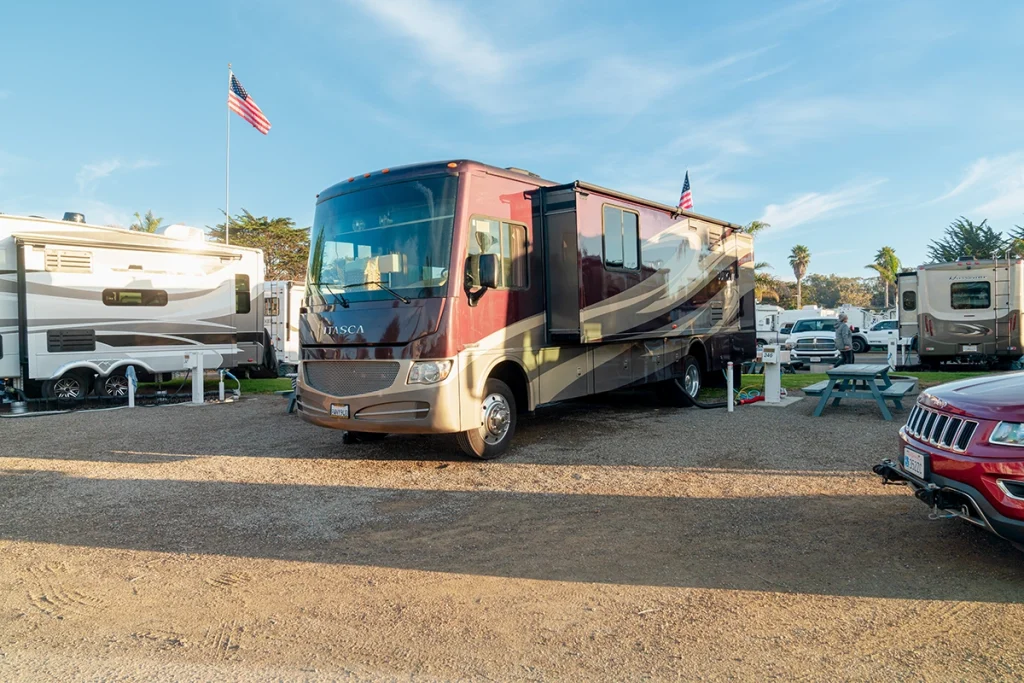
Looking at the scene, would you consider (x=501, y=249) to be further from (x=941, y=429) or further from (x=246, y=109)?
(x=246, y=109)

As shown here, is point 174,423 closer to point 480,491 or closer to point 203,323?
point 203,323

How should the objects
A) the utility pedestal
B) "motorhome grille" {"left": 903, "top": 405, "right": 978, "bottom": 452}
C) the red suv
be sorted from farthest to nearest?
the utility pedestal < "motorhome grille" {"left": 903, "top": 405, "right": 978, "bottom": 452} < the red suv

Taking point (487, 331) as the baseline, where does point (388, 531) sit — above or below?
below

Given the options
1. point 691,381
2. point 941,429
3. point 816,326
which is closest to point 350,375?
point 941,429

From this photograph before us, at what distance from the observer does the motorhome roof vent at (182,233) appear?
46.3ft

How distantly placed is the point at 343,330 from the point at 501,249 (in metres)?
1.85

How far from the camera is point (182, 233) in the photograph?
47.2ft

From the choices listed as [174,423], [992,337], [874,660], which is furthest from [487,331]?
[992,337]

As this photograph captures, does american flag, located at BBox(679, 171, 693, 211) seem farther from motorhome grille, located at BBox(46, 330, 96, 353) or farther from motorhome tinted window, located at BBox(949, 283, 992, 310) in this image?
motorhome grille, located at BBox(46, 330, 96, 353)

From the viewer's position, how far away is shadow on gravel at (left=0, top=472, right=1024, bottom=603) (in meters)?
4.11

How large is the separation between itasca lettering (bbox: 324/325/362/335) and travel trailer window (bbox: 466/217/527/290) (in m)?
1.21

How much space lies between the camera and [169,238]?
1388 cm

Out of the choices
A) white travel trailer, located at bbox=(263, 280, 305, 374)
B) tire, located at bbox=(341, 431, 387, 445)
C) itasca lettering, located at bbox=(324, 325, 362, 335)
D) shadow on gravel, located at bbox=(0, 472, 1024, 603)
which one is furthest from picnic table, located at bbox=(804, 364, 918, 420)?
white travel trailer, located at bbox=(263, 280, 305, 374)

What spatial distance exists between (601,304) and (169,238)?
31.2 feet
